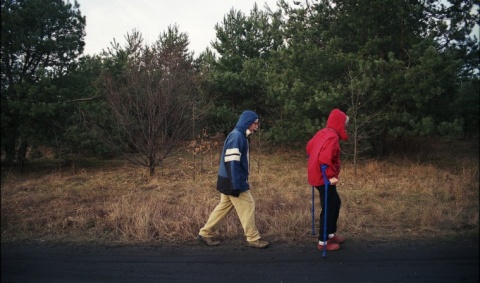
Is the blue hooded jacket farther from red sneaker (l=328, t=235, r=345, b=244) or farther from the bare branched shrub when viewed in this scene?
the bare branched shrub

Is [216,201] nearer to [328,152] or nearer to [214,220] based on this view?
[214,220]

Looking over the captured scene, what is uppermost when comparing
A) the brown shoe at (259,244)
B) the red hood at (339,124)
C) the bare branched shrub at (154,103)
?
the bare branched shrub at (154,103)

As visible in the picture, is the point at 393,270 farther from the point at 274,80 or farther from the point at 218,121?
the point at 218,121

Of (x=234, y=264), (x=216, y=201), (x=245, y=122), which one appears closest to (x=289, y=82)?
(x=216, y=201)

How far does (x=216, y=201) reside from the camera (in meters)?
7.67

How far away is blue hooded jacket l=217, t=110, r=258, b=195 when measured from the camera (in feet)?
16.2

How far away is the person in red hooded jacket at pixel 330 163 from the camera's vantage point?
4.75m

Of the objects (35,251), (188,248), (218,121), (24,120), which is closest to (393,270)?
(188,248)

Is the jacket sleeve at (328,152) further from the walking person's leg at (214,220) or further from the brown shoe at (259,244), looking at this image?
the walking person's leg at (214,220)

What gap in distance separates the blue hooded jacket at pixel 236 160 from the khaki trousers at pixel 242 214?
176mm

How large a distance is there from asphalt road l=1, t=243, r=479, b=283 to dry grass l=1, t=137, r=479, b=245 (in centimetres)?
42

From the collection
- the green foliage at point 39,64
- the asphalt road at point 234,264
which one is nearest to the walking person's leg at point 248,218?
the asphalt road at point 234,264

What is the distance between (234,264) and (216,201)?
3279 mm

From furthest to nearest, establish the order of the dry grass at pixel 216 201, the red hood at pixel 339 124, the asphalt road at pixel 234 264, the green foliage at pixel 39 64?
the green foliage at pixel 39 64
the dry grass at pixel 216 201
the red hood at pixel 339 124
the asphalt road at pixel 234 264
